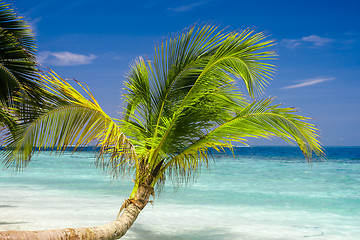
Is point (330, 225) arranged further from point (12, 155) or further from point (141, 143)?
point (12, 155)

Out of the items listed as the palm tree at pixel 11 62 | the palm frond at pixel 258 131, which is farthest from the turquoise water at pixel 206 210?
the palm tree at pixel 11 62

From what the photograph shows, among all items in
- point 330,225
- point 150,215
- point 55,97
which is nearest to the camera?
point 55,97

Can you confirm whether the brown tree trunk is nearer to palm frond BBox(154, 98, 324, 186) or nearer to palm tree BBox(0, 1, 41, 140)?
palm frond BBox(154, 98, 324, 186)

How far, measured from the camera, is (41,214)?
8.38 meters

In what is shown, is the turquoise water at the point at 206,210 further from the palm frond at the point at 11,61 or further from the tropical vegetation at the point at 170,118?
the palm frond at the point at 11,61

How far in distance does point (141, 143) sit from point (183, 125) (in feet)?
2.33

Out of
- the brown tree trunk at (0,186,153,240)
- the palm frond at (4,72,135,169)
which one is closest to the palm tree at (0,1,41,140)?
the palm frond at (4,72,135,169)

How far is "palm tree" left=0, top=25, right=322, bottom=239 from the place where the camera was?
4871 millimetres

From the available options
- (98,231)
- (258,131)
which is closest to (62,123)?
Result: (98,231)

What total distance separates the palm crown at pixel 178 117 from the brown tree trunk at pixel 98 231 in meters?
0.19

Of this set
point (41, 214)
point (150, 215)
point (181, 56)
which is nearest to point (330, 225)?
point (150, 215)

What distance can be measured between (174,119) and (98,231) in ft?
6.50

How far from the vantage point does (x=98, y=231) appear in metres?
4.30

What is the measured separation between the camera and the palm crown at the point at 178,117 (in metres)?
4.88
